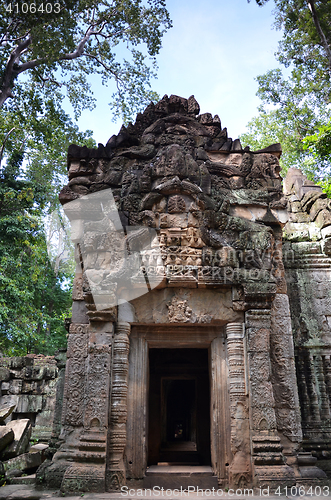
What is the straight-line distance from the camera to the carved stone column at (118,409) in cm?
479

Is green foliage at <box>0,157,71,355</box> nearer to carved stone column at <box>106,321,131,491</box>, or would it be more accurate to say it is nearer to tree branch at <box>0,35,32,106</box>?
tree branch at <box>0,35,32,106</box>

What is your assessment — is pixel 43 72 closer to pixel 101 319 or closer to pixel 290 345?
pixel 101 319

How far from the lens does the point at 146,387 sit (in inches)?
215

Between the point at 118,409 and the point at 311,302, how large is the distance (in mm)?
3711

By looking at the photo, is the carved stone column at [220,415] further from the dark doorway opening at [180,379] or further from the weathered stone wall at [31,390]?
the weathered stone wall at [31,390]

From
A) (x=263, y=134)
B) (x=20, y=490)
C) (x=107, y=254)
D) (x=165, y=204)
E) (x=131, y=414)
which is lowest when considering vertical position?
(x=20, y=490)

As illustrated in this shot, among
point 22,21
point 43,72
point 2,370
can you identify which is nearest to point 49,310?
point 2,370

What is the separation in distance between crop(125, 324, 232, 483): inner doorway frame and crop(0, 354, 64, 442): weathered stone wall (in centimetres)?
610

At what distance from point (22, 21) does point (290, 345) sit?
8.82 metres

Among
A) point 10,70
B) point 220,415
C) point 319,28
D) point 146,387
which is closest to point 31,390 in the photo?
point 146,387

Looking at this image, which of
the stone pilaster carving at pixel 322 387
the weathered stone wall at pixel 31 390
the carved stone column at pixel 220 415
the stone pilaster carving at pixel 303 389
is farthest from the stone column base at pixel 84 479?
the weathered stone wall at pixel 31 390

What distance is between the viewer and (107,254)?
554 cm

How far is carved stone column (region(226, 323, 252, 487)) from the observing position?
4.81 m

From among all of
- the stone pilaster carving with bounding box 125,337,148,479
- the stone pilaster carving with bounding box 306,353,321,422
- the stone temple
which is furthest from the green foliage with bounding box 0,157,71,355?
the stone pilaster carving with bounding box 306,353,321,422
